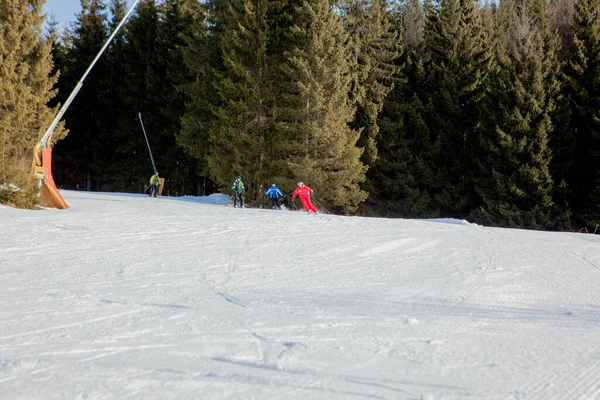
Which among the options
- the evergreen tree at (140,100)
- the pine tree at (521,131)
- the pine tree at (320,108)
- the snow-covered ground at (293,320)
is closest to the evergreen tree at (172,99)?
the evergreen tree at (140,100)

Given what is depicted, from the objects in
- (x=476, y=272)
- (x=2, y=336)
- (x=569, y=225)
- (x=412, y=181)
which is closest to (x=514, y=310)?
(x=476, y=272)

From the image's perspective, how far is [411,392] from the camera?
3.34 metres

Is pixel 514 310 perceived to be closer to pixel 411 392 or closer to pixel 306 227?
pixel 411 392

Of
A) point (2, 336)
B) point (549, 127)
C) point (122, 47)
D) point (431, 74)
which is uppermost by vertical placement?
point (122, 47)

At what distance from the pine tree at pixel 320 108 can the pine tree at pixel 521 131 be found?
701 cm

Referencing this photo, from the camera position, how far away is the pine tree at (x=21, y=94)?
1559 cm

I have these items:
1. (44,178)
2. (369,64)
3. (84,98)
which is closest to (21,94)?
(44,178)

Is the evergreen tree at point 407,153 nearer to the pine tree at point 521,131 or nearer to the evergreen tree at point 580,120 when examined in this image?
the pine tree at point 521,131

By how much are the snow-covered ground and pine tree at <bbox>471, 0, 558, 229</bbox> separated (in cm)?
1599

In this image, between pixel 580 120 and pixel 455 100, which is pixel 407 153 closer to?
pixel 455 100

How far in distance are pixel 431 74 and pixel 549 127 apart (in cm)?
963

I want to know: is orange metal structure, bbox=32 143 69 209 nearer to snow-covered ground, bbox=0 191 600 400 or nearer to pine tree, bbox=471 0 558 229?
snow-covered ground, bbox=0 191 600 400

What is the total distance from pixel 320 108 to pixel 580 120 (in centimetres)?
1364

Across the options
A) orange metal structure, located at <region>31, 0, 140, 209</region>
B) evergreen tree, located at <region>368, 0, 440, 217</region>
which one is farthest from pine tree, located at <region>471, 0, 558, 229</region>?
orange metal structure, located at <region>31, 0, 140, 209</region>
